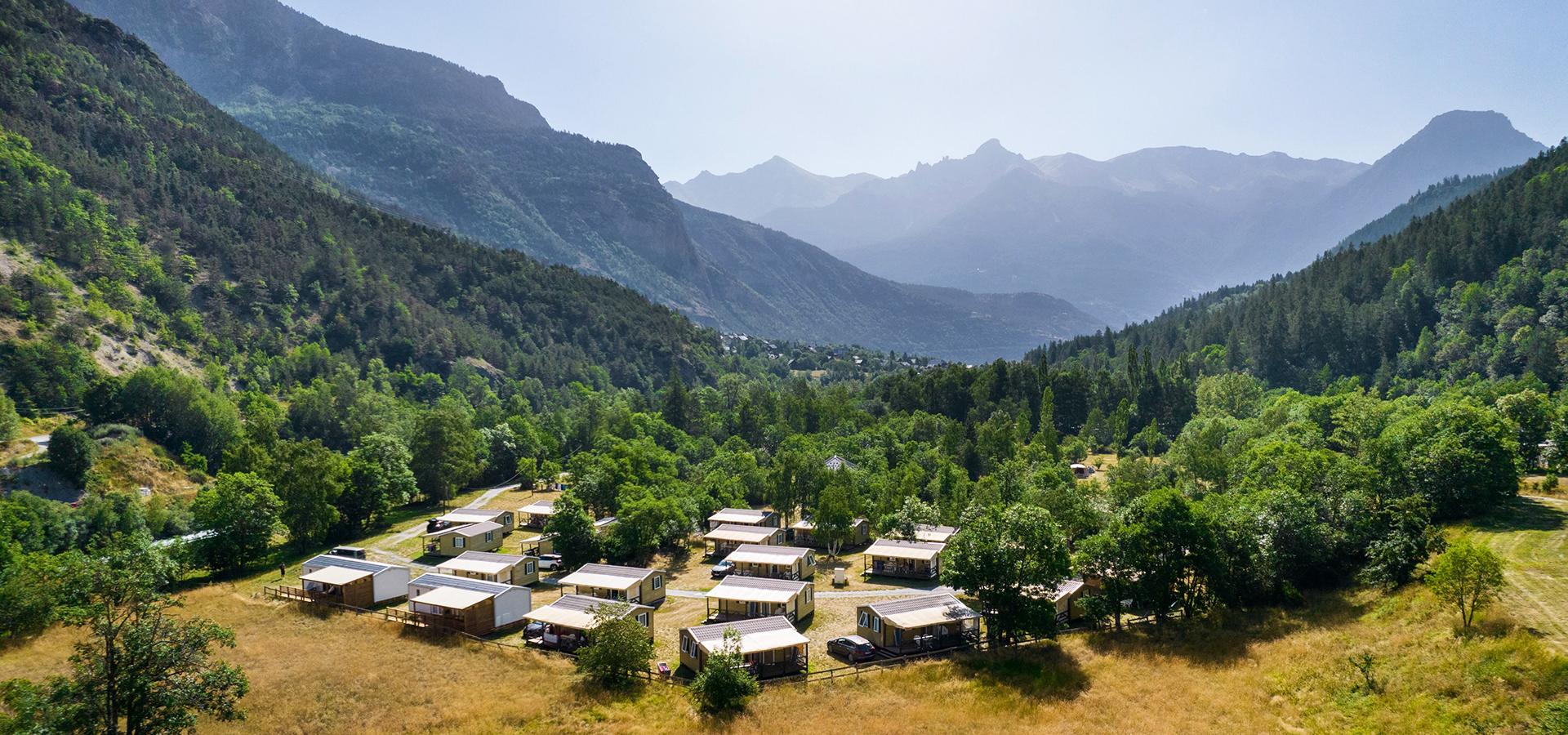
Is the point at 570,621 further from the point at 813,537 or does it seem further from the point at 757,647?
the point at 813,537

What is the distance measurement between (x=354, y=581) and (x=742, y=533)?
31270 mm

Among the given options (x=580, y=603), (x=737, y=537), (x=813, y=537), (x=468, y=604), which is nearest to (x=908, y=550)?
(x=813, y=537)

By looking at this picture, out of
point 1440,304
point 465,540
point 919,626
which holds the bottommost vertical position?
point 919,626

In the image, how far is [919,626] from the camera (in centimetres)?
4312

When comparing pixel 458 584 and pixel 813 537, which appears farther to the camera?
pixel 813 537

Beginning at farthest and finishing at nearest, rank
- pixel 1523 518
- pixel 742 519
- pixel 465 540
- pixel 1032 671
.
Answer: pixel 742 519
pixel 465 540
pixel 1523 518
pixel 1032 671

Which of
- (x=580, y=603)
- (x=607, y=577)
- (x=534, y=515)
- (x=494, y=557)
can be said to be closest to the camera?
(x=580, y=603)

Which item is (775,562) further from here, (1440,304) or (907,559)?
(1440,304)

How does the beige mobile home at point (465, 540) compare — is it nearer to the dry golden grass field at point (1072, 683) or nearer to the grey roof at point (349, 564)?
the grey roof at point (349, 564)

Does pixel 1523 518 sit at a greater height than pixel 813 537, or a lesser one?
greater

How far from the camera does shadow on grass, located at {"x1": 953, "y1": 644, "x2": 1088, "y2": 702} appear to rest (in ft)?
121

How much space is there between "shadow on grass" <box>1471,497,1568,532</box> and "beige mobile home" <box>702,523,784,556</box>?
165ft

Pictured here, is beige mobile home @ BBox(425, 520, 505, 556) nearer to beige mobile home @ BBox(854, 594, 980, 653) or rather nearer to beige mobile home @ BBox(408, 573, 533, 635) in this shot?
beige mobile home @ BBox(408, 573, 533, 635)

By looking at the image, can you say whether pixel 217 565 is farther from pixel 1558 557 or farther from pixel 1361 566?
pixel 1558 557
